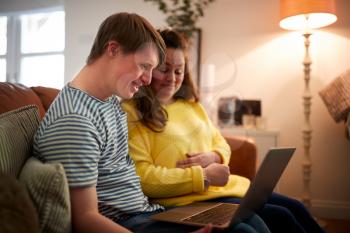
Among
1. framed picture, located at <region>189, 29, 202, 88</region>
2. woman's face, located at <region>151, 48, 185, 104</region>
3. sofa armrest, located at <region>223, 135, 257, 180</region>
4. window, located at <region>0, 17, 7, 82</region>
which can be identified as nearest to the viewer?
woman's face, located at <region>151, 48, 185, 104</region>

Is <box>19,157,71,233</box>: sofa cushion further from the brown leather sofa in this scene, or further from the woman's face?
the woman's face

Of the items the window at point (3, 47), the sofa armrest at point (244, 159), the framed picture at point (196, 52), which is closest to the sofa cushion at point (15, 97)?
the sofa armrest at point (244, 159)

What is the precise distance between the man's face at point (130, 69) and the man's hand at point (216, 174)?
35 cm

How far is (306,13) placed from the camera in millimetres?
2012

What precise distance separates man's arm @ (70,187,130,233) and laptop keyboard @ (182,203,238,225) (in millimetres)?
206

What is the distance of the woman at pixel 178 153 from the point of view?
3.18 feet

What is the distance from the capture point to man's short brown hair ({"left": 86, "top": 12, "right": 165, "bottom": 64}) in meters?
0.77

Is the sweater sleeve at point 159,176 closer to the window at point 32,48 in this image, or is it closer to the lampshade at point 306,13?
the lampshade at point 306,13

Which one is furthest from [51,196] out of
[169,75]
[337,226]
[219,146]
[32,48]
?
[32,48]

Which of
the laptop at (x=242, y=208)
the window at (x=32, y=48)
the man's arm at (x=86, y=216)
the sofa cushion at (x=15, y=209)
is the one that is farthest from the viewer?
the window at (x=32, y=48)

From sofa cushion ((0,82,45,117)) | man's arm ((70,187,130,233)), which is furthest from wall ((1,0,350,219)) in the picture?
man's arm ((70,187,130,233))

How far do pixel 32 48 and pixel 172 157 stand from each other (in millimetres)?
2811

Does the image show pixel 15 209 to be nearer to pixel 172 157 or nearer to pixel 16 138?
pixel 16 138

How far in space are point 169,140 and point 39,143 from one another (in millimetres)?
420
